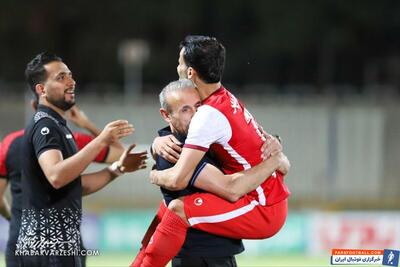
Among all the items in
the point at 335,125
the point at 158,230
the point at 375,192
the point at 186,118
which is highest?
the point at 186,118

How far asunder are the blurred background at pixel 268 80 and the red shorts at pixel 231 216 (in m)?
Result: 7.79

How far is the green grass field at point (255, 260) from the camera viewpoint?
10484mm

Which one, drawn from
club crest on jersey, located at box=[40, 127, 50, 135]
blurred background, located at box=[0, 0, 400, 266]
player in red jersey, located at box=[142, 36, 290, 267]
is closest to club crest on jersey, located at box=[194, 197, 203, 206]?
player in red jersey, located at box=[142, 36, 290, 267]

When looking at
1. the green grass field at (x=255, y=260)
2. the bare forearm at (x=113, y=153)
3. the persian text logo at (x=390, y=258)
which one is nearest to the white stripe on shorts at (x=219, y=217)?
the persian text logo at (x=390, y=258)

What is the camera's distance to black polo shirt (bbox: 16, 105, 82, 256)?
4.71m

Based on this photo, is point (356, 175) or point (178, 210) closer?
point (178, 210)

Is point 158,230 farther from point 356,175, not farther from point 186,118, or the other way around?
point 356,175

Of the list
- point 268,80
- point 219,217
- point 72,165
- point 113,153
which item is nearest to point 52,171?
point 72,165

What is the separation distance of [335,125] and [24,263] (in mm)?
11685

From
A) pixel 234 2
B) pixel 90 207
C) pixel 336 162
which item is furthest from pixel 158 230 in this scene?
pixel 234 2

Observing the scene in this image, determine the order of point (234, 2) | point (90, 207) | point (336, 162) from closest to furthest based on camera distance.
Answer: point (90, 207) < point (336, 162) < point (234, 2)

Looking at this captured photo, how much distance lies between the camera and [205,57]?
434 cm

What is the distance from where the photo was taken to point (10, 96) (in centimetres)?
1808

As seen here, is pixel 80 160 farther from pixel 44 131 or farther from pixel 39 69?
pixel 39 69
